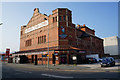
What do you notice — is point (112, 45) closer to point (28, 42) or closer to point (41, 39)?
point (41, 39)

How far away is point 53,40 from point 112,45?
189 ft

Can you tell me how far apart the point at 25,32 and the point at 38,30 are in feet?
35.8

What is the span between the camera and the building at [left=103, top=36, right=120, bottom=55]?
75.0 meters

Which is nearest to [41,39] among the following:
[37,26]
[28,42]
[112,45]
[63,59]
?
[37,26]

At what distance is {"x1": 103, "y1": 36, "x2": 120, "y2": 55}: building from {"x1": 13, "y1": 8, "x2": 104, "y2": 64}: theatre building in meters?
34.0

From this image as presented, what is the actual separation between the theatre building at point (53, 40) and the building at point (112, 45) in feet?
111

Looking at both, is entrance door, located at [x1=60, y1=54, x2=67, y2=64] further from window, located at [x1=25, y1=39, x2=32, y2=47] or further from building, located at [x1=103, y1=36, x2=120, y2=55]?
building, located at [x1=103, y1=36, x2=120, y2=55]

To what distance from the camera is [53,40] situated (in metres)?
35.5

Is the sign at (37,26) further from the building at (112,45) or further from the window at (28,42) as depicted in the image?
the building at (112,45)

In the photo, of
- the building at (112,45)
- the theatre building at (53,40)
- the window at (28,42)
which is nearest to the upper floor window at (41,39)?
the theatre building at (53,40)

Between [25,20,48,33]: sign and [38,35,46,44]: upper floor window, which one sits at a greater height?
[25,20,48,33]: sign

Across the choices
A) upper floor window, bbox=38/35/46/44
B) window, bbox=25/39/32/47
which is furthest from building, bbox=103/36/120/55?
window, bbox=25/39/32/47

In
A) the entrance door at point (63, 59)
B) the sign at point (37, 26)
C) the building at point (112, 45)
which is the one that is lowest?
the entrance door at point (63, 59)

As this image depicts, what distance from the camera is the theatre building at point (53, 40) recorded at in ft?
104
